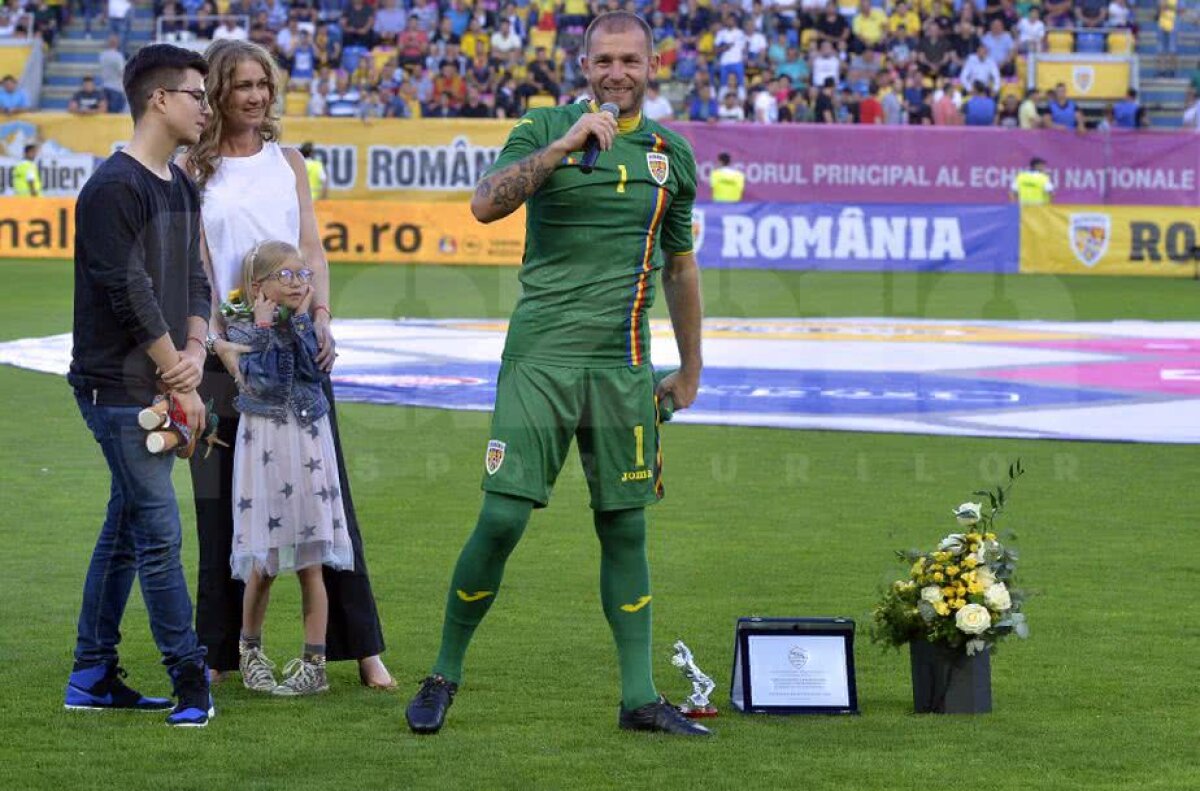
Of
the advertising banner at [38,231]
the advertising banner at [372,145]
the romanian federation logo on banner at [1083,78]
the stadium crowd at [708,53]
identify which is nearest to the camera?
→ the advertising banner at [38,231]

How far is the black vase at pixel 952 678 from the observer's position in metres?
6.58

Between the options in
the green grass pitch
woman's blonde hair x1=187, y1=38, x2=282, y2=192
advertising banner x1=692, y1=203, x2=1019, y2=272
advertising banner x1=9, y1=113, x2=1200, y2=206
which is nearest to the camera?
the green grass pitch

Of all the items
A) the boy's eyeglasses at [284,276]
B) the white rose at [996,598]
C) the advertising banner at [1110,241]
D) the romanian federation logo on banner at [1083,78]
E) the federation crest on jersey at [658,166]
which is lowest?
the white rose at [996,598]

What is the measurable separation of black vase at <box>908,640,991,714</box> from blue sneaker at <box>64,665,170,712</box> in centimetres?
245

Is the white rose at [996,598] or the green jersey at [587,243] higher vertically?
the green jersey at [587,243]

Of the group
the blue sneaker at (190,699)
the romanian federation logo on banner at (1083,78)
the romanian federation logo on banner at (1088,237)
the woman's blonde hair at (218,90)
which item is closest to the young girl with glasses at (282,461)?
the woman's blonde hair at (218,90)

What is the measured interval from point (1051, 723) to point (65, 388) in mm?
11013

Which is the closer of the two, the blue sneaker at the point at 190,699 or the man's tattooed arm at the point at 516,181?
the man's tattooed arm at the point at 516,181

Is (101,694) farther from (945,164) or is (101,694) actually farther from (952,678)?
(945,164)

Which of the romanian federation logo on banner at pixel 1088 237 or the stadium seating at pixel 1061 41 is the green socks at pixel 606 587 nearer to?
the romanian federation logo on banner at pixel 1088 237

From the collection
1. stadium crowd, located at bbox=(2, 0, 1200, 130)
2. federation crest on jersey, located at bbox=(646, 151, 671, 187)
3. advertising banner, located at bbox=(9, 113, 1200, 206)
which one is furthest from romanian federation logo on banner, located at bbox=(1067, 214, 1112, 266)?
federation crest on jersey, located at bbox=(646, 151, 671, 187)

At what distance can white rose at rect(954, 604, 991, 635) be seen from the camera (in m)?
6.45

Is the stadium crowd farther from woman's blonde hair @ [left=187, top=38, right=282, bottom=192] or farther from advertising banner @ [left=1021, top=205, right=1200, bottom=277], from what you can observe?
woman's blonde hair @ [left=187, top=38, right=282, bottom=192]

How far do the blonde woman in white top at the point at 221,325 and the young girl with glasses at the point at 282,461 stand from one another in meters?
0.10
